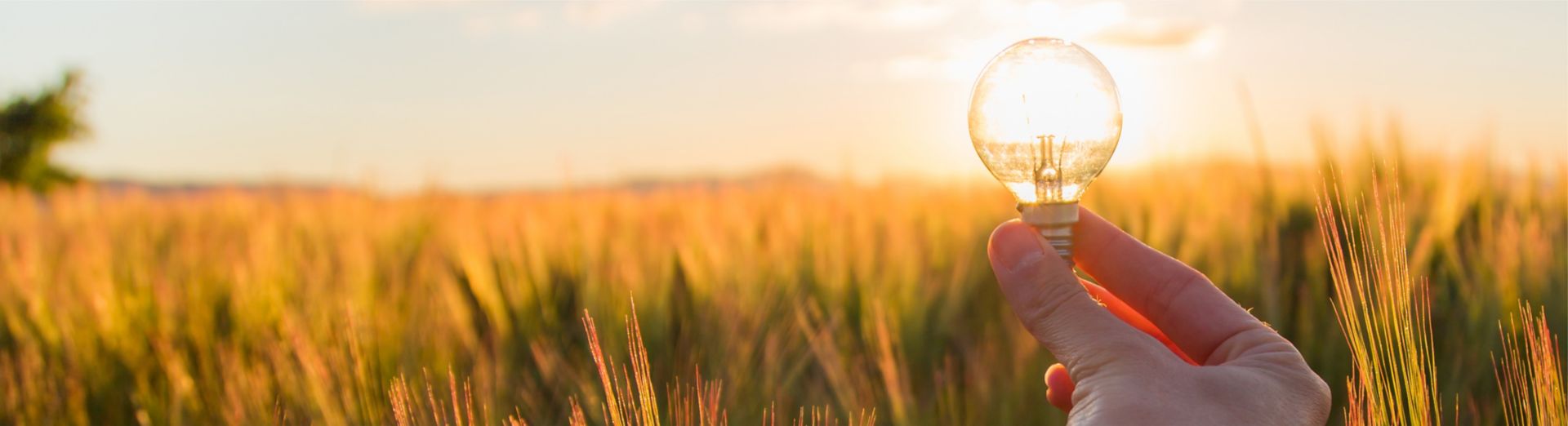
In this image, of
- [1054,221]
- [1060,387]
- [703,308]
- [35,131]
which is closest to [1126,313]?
[1060,387]

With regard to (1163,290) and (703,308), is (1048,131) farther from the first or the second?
(703,308)

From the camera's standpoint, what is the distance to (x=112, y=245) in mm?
4223

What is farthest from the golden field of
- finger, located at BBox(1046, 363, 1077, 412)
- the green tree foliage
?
the green tree foliage

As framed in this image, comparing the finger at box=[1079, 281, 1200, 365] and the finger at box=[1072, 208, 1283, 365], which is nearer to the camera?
the finger at box=[1072, 208, 1283, 365]

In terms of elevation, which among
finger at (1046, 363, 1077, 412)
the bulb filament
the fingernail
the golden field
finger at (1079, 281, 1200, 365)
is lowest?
the golden field

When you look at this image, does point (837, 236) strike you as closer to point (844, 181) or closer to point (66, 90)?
point (844, 181)

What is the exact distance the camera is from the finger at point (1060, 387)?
1.15 meters

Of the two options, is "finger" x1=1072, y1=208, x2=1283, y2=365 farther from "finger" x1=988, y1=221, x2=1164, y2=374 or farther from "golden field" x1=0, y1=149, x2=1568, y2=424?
"golden field" x1=0, y1=149, x2=1568, y2=424

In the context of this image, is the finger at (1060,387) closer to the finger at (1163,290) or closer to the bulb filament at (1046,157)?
the finger at (1163,290)

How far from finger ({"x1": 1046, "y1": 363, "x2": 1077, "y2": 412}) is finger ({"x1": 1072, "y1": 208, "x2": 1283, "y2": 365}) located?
0.37 ft

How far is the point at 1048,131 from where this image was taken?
3.31 ft

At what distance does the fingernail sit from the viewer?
0.97m

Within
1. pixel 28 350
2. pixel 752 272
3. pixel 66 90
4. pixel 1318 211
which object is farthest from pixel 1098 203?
pixel 66 90

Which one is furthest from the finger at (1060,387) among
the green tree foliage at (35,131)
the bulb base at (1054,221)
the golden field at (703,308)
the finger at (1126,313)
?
the green tree foliage at (35,131)
